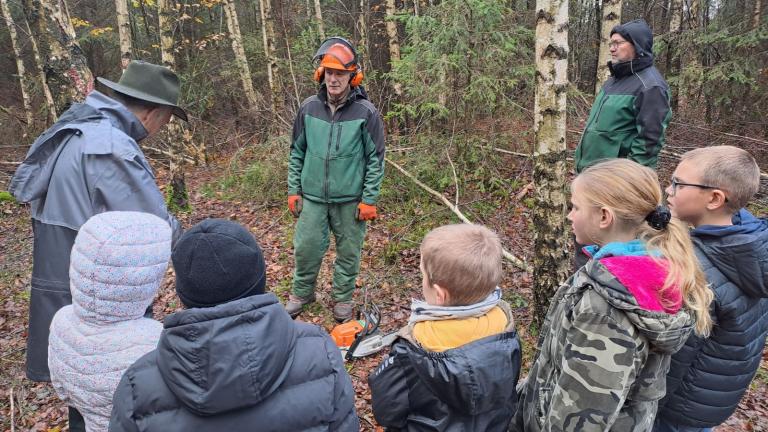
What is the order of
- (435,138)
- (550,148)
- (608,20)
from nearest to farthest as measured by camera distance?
1. (550,148)
2. (435,138)
3. (608,20)

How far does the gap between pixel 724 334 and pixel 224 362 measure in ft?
7.03

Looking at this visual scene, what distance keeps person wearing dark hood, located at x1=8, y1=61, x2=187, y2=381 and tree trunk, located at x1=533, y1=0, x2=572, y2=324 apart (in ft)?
8.65

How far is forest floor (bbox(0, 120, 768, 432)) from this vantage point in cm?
364

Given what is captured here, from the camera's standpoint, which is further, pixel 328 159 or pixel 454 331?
pixel 328 159

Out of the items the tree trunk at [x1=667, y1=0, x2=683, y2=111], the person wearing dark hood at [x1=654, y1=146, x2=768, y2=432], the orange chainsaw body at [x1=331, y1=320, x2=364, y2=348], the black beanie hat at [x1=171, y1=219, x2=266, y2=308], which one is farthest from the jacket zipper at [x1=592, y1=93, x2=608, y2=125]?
the tree trunk at [x1=667, y1=0, x2=683, y2=111]

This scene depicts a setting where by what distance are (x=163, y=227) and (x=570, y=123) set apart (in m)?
8.35

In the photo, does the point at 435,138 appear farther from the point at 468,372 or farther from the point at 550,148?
the point at 468,372

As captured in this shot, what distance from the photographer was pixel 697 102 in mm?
10102

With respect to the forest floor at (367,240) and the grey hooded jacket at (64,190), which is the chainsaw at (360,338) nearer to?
the forest floor at (367,240)

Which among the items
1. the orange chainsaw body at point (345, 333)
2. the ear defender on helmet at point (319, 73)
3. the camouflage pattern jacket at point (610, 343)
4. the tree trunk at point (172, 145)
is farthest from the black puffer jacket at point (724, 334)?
the tree trunk at point (172, 145)

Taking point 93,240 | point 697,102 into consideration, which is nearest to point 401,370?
point 93,240

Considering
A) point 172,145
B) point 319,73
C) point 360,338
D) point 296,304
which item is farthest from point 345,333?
point 172,145

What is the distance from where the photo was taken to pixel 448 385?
1.60 m

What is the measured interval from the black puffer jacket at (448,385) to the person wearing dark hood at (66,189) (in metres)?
1.70
